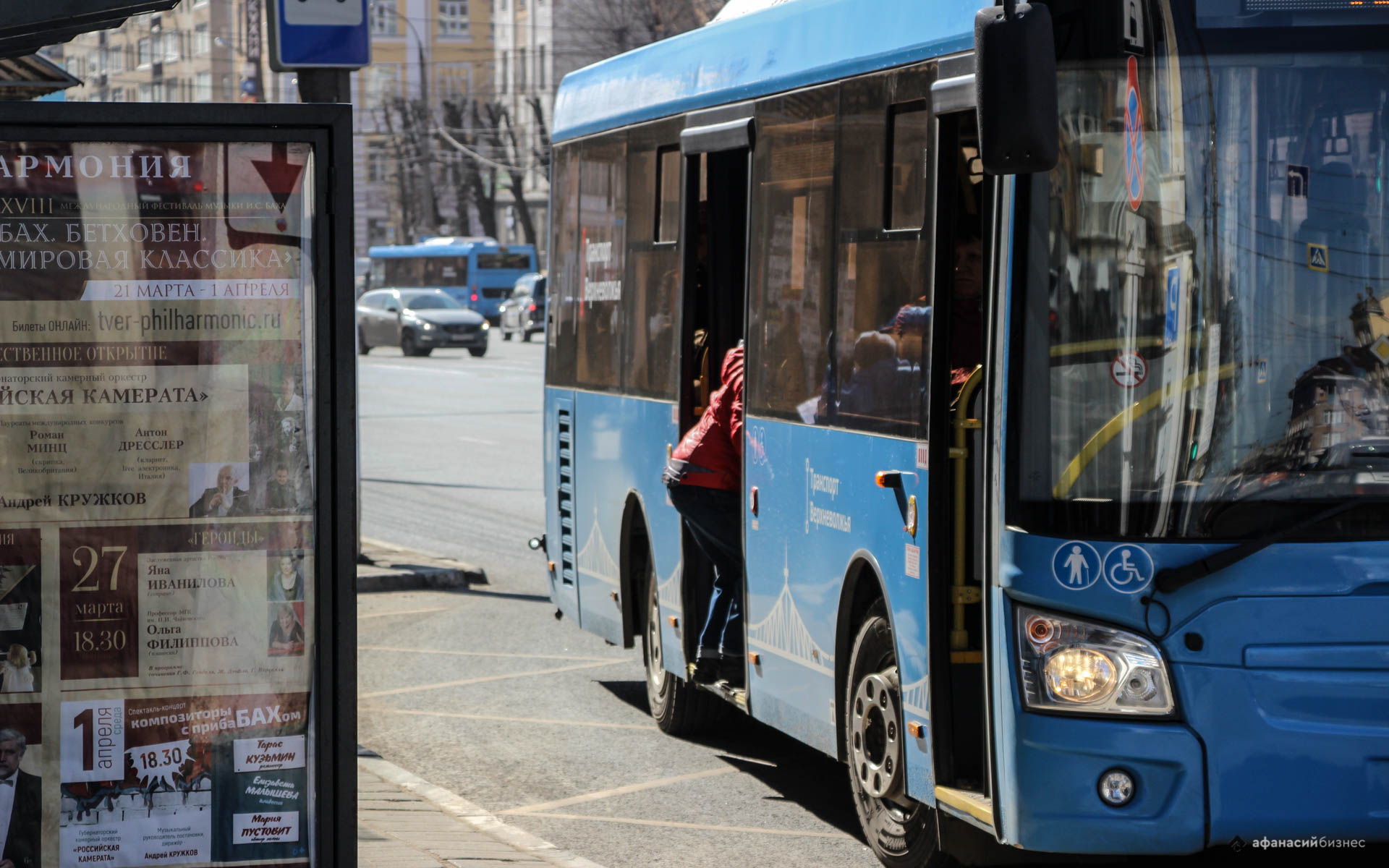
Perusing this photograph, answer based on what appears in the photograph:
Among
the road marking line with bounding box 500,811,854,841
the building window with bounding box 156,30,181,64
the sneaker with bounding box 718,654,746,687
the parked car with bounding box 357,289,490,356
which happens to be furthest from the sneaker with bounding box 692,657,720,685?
the building window with bounding box 156,30,181,64

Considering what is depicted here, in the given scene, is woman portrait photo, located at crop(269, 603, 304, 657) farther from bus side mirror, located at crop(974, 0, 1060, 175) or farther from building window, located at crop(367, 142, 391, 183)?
building window, located at crop(367, 142, 391, 183)

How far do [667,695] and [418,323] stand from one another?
1490 inches

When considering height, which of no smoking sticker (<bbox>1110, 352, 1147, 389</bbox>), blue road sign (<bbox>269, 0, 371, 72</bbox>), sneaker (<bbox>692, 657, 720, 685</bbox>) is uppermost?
blue road sign (<bbox>269, 0, 371, 72</bbox>)

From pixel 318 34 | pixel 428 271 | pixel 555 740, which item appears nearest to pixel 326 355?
pixel 555 740

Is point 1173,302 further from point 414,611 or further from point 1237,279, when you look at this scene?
point 414,611

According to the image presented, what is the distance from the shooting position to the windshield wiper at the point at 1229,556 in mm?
4852

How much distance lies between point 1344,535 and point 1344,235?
0.73 metres

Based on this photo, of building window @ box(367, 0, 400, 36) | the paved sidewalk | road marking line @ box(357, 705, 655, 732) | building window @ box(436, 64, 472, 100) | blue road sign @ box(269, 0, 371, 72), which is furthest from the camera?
building window @ box(436, 64, 472, 100)

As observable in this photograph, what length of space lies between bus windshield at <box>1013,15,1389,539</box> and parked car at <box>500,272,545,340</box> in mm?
48730

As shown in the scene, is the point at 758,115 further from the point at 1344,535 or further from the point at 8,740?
the point at 8,740

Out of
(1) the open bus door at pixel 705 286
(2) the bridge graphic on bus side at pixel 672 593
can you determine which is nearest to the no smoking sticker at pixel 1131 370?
(1) the open bus door at pixel 705 286

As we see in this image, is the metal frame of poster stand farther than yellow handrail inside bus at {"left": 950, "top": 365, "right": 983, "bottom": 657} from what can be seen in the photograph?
No

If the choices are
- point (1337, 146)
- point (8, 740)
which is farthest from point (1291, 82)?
point (8, 740)

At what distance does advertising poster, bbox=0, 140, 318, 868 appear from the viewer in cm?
435
